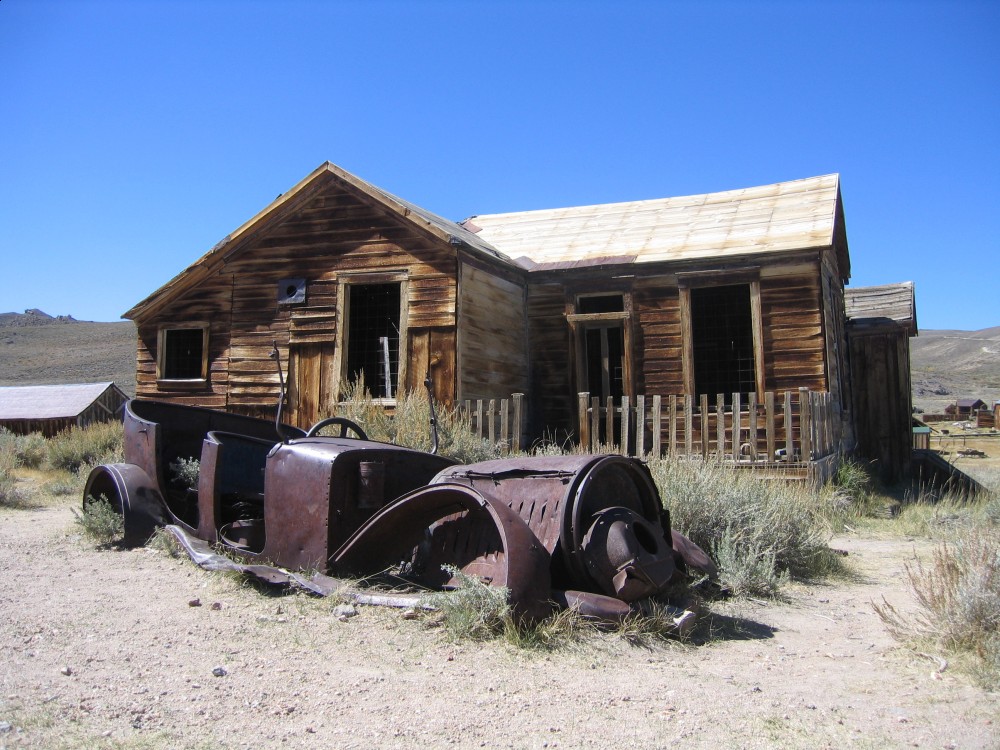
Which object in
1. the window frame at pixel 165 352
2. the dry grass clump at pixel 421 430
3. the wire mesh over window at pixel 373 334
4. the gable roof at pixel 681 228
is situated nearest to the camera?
the dry grass clump at pixel 421 430

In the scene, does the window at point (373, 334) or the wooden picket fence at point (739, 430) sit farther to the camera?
the window at point (373, 334)

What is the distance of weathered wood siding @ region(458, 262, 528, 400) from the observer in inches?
452

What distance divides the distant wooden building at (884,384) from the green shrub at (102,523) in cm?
1317

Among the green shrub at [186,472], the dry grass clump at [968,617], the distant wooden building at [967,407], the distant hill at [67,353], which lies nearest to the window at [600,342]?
the green shrub at [186,472]

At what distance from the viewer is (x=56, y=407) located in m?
21.0

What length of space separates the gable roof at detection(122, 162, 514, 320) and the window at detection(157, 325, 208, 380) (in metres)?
0.59

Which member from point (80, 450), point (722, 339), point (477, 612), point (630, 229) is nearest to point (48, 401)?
point (80, 450)

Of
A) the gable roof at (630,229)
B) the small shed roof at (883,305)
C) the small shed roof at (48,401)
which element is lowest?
the small shed roof at (48,401)

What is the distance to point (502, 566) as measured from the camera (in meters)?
4.34

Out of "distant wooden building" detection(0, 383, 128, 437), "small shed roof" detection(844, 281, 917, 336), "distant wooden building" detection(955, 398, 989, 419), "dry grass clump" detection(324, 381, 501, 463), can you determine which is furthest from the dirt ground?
"distant wooden building" detection(955, 398, 989, 419)

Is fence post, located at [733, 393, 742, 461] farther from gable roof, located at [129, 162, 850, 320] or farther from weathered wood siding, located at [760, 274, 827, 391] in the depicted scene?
gable roof, located at [129, 162, 850, 320]

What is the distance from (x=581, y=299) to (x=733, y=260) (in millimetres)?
2581

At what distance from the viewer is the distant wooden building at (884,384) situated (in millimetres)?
14820

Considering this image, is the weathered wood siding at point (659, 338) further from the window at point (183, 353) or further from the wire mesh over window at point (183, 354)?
the wire mesh over window at point (183, 354)
